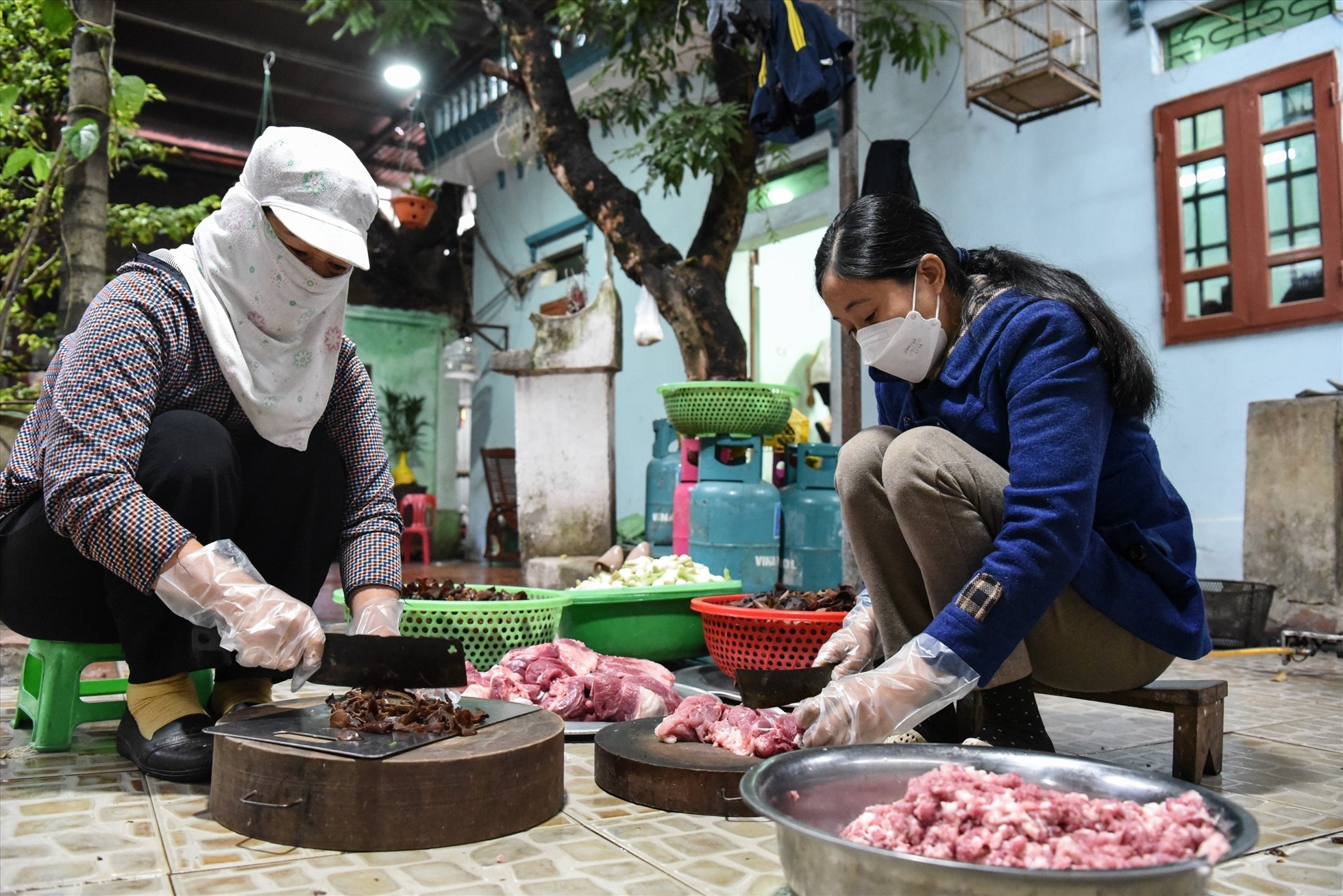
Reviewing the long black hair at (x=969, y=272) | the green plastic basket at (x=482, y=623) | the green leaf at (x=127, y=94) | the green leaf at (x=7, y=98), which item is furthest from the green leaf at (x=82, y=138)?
the long black hair at (x=969, y=272)

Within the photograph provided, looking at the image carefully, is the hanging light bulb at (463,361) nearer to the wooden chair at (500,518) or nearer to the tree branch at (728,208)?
the wooden chair at (500,518)

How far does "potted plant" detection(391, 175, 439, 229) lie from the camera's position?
1072cm

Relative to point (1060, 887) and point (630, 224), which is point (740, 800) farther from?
point (630, 224)

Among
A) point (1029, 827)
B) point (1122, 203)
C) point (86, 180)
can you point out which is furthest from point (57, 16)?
point (1122, 203)

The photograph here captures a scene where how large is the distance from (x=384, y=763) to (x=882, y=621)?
1048 mm

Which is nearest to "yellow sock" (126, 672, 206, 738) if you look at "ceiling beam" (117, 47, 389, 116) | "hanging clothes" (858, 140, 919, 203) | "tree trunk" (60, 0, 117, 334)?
"tree trunk" (60, 0, 117, 334)

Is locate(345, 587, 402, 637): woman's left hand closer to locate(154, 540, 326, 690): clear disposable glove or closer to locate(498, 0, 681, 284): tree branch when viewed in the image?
locate(154, 540, 326, 690): clear disposable glove

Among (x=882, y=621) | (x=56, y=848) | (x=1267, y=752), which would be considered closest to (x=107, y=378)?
(x=56, y=848)

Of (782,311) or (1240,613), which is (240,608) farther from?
(782,311)

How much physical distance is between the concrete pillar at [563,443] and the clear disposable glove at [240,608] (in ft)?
16.9

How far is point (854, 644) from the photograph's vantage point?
7.15 ft

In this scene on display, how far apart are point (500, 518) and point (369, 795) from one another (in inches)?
386

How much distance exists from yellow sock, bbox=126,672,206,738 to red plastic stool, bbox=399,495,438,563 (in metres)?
8.77

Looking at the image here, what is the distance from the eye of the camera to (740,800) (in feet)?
5.70
